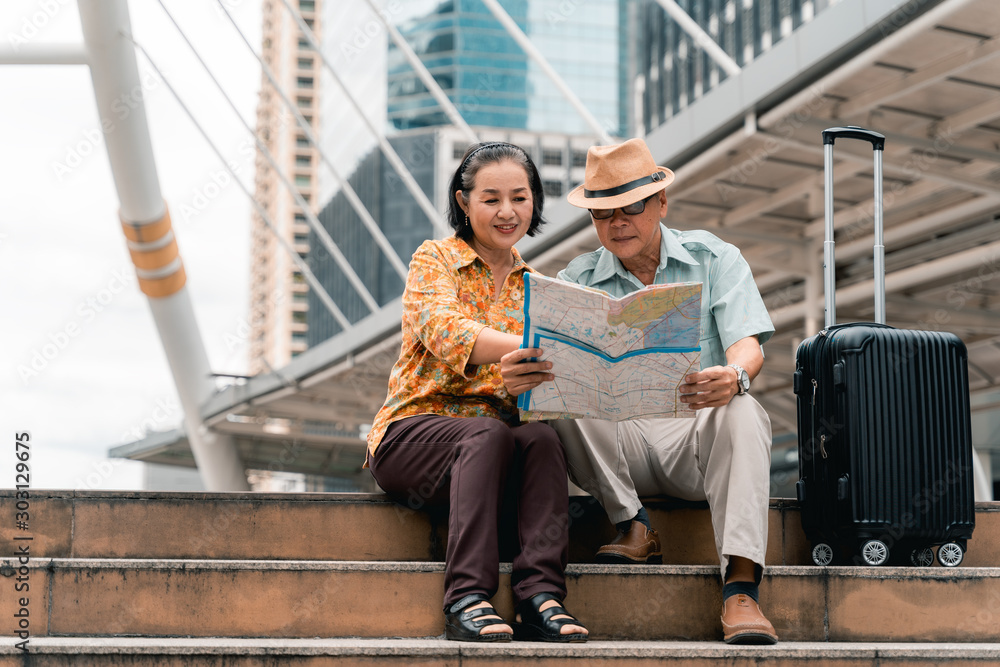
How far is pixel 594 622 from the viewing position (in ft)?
9.34

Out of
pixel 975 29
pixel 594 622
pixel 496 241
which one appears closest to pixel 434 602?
pixel 594 622

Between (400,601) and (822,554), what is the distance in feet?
4.30

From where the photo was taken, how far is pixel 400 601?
2.80 metres

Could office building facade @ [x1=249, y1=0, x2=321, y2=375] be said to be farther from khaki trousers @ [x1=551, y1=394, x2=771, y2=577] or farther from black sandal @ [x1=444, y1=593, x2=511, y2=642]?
black sandal @ [x1=444, y1=593, x2=511, y2=642]

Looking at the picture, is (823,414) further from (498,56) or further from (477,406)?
(498,56)

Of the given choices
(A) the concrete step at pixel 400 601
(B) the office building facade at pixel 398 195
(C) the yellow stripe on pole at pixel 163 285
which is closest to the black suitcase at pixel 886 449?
(A) the concrete step at pixel 400 601

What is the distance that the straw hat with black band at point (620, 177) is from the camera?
10.2ft

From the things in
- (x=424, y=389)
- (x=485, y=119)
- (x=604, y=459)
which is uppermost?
(x=485, y=119)

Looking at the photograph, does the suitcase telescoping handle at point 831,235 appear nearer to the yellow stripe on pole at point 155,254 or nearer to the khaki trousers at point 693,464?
the khaki trousers at point 693,464

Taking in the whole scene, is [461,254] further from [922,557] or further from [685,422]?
[922,557]

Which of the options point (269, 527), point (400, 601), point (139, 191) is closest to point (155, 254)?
point (139, 191)

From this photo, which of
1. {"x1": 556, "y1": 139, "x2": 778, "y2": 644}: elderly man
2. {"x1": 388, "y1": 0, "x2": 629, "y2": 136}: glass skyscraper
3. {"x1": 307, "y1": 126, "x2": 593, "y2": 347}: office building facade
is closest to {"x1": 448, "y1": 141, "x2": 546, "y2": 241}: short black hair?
{"x1": 556, "y1": 139, "x2": 778, "y2": 644}: elderly man

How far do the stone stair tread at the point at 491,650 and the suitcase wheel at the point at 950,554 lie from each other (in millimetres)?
586

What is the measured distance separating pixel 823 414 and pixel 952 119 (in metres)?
5.35
